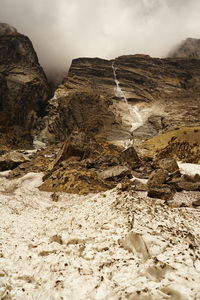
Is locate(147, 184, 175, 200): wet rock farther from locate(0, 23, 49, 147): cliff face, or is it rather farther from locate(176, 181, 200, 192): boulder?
locate(0, 23, 49, 147): cliff face

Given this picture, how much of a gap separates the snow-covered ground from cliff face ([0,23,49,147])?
9371 cm

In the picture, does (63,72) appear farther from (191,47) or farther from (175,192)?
(175,192)

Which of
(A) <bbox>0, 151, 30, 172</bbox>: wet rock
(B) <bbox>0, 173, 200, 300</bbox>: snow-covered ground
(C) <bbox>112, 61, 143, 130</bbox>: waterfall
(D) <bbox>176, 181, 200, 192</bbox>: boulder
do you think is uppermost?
(B) <bbox>0, 173, 200, 300</bbox>: snow-covered ground

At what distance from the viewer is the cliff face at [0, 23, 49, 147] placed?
106 meters

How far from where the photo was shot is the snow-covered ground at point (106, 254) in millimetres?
6105

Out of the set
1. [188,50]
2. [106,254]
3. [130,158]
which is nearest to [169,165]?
[130,158]

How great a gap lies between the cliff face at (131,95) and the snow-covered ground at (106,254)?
234ft

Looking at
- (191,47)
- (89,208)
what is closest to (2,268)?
(89,208)

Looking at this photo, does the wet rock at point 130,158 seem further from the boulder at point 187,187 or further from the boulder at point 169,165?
the boulder at point 187,187

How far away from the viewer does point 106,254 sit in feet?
26.5

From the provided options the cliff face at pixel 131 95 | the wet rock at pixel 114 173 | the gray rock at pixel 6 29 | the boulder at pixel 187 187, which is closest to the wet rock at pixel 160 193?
the boulder at pixel 187 187

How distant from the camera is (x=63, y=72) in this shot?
16725cm

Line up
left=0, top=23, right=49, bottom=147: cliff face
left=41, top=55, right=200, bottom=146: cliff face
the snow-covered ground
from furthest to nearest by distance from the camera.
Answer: left=0, top=23, right=49, bottom=147: cliff face
left=41, top=55, right=200, bottom=146: cliff face
the snow-covered ground

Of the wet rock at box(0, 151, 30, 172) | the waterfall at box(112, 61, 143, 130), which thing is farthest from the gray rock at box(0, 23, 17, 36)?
the wet rock at box(0, 151, 30, 172)
